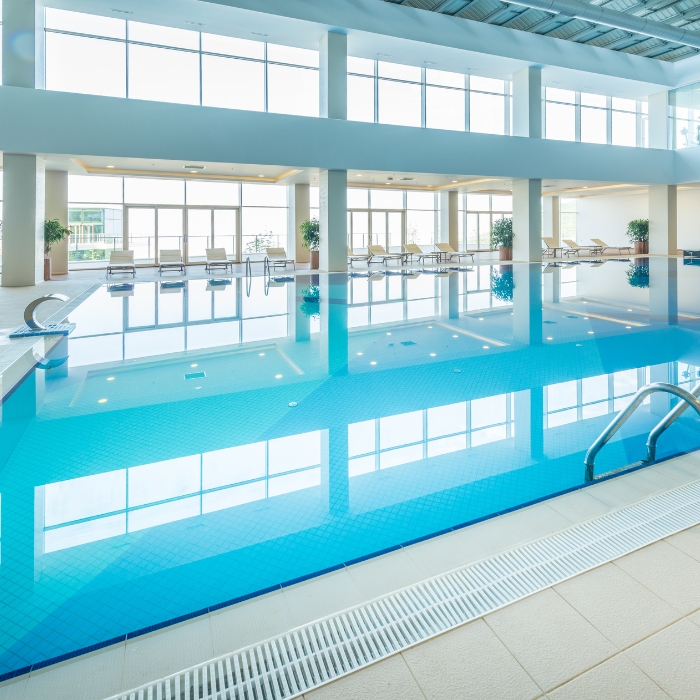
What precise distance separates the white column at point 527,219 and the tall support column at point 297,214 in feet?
24.2

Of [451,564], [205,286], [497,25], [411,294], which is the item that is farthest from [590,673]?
[497,25]

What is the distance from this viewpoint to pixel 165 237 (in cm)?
1925

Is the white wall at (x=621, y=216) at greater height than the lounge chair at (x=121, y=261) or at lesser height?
greater

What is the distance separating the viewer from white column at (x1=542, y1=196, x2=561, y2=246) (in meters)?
27.6

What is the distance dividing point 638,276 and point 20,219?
558 inches

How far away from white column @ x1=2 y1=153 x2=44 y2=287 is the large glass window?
9.29ft

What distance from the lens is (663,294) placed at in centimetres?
1026

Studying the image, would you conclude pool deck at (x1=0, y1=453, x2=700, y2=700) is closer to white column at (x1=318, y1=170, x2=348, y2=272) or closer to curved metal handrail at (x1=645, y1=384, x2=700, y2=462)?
curved metal handrail at (x1=645, y1=384, x2=700, y2=462)

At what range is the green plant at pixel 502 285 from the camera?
10.3 metres

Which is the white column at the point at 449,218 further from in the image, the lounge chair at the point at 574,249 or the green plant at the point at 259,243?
the green plant at the point at 259,243

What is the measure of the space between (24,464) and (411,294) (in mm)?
8388

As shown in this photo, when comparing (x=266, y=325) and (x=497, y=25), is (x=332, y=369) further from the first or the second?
(x=497, y=25)

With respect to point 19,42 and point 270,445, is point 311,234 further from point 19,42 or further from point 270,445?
point 270,445

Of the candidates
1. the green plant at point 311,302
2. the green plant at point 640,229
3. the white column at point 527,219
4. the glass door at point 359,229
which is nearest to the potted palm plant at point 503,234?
the white column at point 527,219
